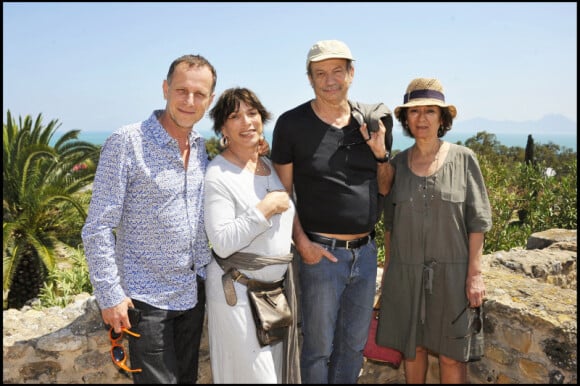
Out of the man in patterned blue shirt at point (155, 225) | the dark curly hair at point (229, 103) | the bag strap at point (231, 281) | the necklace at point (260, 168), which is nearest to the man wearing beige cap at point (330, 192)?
the necklace at point (260, 168)

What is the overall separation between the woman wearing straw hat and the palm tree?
6.24 metres

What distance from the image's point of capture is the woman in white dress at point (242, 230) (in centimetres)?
239

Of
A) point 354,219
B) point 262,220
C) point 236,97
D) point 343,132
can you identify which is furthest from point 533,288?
point 236,97

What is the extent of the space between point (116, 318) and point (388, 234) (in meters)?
1.77

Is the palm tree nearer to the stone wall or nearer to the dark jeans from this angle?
the stone wall

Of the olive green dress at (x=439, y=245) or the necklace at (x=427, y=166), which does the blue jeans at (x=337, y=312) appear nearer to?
the olive green dress at (x=439, y=245)

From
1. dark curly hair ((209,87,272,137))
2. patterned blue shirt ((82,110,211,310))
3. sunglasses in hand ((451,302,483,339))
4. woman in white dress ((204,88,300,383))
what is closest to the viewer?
patterned blue shirt ((82,110,211,310))

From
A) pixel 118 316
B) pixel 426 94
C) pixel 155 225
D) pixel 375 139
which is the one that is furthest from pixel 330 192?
pixel 118 316

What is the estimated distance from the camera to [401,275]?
3061mm

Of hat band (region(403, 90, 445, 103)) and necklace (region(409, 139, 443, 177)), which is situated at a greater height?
hat band (region(403, 90, 445, 103))

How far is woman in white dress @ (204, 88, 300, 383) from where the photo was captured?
2.39 metres

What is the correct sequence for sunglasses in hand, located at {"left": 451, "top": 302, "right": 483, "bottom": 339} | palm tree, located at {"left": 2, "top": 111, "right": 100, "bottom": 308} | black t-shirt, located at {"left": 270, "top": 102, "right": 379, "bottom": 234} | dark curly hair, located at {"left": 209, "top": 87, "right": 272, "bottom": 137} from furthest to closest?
1. palm tree, located at {"left": 2, "top": 111, "right": 100, "bottom": 308}
2. sunglasses in hand, located at {"left": 451, "top": 302, "right": 483, "bottom": 339}
3. black t-shirt, located at {"left": 270, "top": 102, "right": 379, "bottom": 234}
4. dark curly hair, located at {"left": 209, "top": 87, "right": 272, "bottom": 137}

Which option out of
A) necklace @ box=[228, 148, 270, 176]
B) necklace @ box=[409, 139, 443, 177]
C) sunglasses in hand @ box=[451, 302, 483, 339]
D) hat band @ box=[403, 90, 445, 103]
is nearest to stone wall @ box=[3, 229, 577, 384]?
sunglasses in hand @ box=[451, 302, 483, 339]

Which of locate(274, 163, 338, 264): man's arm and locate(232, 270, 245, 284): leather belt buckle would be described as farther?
locate(274, 163, 338, 264): man's arm
